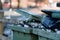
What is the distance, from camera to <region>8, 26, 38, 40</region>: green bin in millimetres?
2414

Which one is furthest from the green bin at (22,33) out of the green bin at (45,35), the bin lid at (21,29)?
the green bin at (45,35)

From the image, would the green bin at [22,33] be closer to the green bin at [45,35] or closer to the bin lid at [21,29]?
the bin lid at [21,29]

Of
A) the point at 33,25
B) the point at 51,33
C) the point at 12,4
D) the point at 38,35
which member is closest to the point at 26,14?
the point at 33,25

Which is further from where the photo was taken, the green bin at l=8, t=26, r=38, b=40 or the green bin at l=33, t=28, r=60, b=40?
the green bin at l=8, t=26, r=38, b=40

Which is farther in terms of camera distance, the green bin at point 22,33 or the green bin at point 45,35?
the green bin at point 22,33

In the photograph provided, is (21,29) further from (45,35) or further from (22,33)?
(45,35)

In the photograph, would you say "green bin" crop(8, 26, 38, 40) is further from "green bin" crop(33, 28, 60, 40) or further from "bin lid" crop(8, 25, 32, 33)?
"green bin" crop(33, 28, 60, 40)

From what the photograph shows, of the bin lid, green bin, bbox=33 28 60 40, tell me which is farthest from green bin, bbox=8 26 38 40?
green bin, bbox=33 28 60 40

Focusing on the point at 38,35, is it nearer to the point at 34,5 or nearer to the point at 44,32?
the point at 44,32

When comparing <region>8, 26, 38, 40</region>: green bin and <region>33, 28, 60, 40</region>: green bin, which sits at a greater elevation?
<region>33, 28, 60, 40</region>: green bin


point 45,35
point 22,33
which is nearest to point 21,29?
point 22,33

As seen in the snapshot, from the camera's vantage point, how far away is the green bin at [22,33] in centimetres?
241

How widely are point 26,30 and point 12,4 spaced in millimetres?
6829

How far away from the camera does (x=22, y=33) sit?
2.52 m
